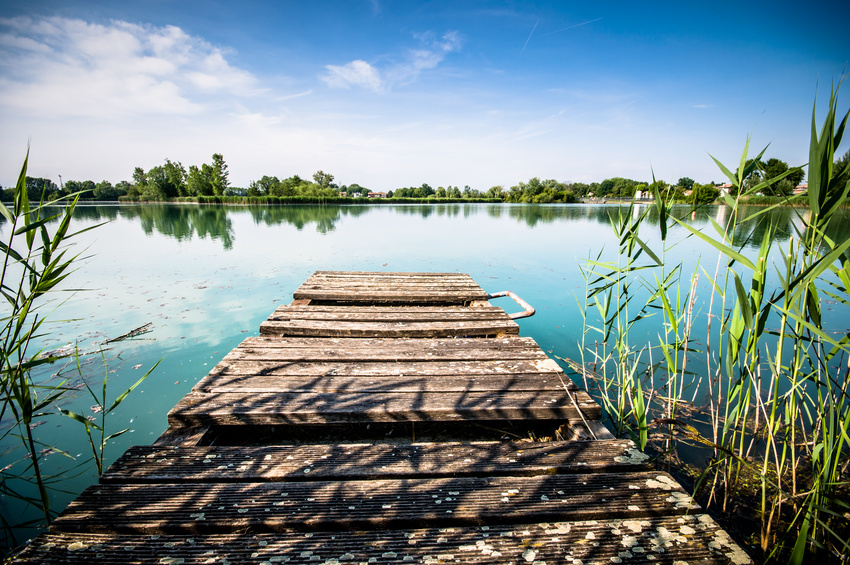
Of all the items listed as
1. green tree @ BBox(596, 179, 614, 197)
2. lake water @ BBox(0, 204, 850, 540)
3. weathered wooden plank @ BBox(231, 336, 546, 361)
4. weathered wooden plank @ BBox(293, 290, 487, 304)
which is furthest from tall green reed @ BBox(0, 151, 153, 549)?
green tree @ BBox(596, 179, 614, 197)

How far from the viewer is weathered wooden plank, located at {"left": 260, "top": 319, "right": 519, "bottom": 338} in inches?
124

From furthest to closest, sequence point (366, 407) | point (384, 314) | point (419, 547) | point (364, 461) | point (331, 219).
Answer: point (331, 219) → point (384, 314) → point (366, 407) → point (364, 461) → point (419, 547)

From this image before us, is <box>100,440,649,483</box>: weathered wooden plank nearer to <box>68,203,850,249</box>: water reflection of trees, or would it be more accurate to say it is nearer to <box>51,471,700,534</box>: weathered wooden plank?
<box>51,471,700,534</box>: weathered wooden plank

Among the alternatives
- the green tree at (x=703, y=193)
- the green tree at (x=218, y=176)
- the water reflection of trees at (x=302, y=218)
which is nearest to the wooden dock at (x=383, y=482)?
the green tree at (x=703, y=193)

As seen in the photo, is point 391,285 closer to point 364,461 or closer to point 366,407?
point 366,407

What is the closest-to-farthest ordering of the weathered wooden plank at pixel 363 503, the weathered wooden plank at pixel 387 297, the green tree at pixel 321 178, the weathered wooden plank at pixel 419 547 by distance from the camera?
the weathered wooden plank at pixel 419 547 → the weathered wooden plank at pixel 363 503 → the weathered wooden plank at pixel 387 297 → the green tree at pixel 321 178

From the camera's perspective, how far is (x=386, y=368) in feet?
8.06

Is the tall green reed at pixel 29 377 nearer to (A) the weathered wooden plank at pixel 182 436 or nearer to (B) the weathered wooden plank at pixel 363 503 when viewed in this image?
(A) the weathered wooden plank at pixel 182 436

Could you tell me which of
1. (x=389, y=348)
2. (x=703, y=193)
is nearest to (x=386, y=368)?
(x=389, y=348)

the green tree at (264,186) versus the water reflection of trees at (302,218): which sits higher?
the green tree at (264,186)

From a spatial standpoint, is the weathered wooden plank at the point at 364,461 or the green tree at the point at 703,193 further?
the green tree at the point at 703,193

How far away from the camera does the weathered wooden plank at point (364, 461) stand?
149cm

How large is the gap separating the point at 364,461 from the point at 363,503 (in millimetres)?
244

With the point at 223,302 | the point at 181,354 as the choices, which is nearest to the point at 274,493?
the point at 181,354
